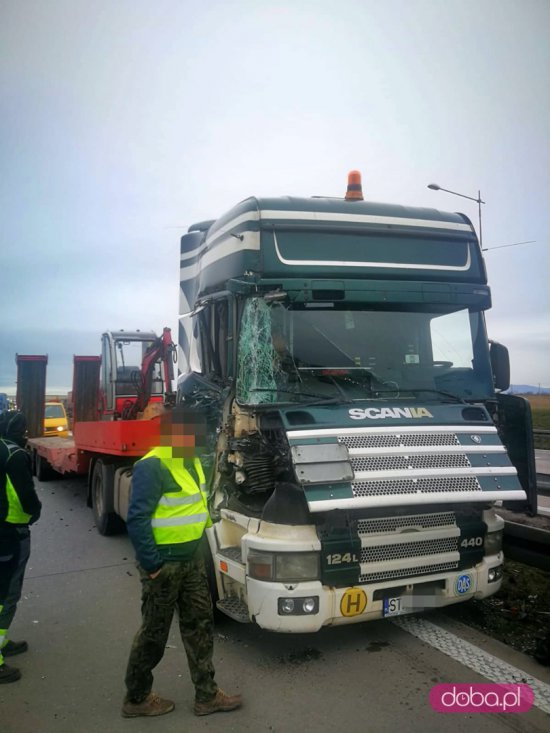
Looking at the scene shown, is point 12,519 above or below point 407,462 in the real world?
below

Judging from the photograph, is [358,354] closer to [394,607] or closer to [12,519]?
[394,607]

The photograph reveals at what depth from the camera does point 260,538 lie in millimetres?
3918

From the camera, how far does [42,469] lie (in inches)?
553

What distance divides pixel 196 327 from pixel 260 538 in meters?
2.80

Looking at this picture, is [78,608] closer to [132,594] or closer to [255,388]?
[132,594]

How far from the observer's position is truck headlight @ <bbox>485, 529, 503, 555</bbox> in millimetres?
4453

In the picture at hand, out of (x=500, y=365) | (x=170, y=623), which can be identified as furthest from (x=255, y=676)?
(x=500, y=365)

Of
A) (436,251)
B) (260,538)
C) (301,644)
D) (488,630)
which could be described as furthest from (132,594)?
(436,251)

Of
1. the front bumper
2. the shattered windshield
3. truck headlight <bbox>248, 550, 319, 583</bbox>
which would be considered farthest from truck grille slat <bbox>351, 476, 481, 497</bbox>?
the shattered windshield

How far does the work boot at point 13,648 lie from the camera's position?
4406 mm

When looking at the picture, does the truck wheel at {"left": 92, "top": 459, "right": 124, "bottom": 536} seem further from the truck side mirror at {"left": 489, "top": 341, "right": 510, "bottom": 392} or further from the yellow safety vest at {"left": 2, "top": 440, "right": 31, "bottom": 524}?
the truck side mirror at {"left": 489, "top": 341, "right": 510, "bottom": 392}

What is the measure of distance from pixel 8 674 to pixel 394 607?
8.84ft

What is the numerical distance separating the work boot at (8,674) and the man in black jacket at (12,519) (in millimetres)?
27

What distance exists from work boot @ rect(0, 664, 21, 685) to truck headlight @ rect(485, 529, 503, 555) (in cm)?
349
